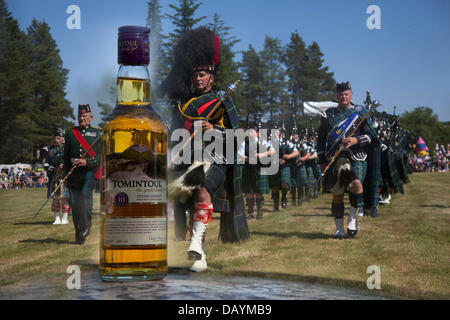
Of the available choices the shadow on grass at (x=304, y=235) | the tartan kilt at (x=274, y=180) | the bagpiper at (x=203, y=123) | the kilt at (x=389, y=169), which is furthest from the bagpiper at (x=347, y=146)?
the tartan kilt at (x=274, y=180)

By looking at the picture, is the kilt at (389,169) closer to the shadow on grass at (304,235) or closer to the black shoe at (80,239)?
the shadow on grass at (304,235)

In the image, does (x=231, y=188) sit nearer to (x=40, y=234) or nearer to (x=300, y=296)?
(x=300, y=296)

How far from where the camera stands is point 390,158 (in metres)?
14.1

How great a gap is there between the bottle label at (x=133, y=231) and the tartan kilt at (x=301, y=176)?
1624cm

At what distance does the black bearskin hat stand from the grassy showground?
102cm

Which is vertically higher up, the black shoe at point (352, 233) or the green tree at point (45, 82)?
the green tree at point (45, 82)

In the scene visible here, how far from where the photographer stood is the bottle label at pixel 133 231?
5.75 ft

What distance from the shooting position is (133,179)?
1.73m

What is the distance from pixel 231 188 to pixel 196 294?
9.05ft

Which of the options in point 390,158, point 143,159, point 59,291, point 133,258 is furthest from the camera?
point 390,158

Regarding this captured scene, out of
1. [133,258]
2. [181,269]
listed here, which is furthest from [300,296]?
[181,269]

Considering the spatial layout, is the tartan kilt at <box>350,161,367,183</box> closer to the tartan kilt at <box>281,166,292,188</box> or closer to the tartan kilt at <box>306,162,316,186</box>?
the tartan kilt at <box>281,166,292,188</box>

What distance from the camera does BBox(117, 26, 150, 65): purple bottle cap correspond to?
5.55 feet

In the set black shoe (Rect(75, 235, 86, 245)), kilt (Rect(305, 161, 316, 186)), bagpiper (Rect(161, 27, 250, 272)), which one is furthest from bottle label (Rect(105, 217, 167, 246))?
kilt (Rect(305, 161, 316, 186))
